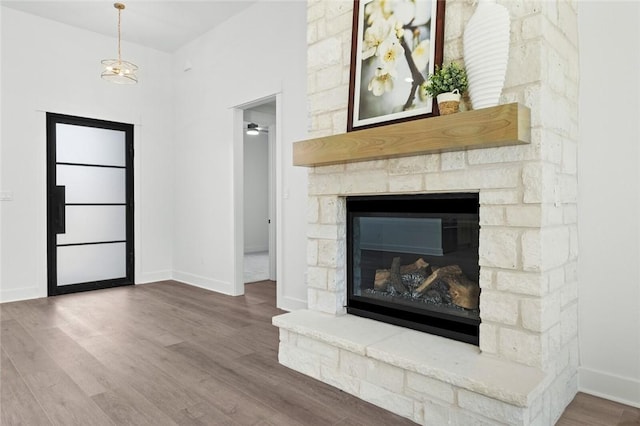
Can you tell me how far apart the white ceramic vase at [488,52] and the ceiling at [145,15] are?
314 cm

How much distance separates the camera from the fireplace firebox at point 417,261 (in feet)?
7.22

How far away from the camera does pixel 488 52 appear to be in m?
1.92

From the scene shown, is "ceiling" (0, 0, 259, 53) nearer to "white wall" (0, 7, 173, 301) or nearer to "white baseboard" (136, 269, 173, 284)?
"white wall" (0, 7, 173, 301)

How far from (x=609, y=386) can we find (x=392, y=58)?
2.16 meters

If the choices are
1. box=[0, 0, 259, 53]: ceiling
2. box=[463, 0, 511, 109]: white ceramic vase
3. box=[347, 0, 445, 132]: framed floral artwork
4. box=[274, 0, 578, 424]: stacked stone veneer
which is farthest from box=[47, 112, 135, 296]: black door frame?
box=[463, 0, 511, 109]: white ceramic vase

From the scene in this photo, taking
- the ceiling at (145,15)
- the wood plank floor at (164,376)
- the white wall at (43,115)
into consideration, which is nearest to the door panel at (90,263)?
the white wall at (43,115)

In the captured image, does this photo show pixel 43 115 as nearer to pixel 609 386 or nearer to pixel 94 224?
pixel 94 224

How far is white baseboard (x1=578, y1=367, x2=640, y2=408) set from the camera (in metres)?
2.08

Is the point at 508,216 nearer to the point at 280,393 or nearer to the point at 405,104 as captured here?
the point at 405,104

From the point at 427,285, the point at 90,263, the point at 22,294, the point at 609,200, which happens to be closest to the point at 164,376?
the point at 427,285

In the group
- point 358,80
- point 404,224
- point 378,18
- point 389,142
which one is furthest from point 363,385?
point 378,18

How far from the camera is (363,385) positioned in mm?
2184

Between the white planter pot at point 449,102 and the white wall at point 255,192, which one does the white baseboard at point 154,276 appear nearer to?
the white wall at point 255,192

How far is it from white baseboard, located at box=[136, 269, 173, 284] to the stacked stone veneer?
153 inches
